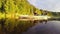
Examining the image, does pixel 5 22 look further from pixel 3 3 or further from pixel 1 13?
pixel 3 3

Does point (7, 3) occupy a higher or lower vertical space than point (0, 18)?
higher

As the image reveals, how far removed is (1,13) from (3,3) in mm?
584

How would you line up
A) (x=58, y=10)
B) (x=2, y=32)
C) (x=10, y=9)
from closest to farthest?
1. (x=2, y=32)
2. (x=58, y=10)
3. (x=10, y=9)

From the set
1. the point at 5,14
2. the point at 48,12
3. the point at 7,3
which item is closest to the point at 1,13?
the point at 5,14

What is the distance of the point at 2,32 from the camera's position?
13.2ft

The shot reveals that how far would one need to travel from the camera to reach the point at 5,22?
16.2ft

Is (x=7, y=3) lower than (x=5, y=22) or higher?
higher

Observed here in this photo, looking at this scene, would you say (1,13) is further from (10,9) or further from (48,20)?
(48,20)

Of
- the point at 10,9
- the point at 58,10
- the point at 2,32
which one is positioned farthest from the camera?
the point at 10,9

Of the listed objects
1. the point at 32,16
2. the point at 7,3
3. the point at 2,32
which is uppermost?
the point at 7,3

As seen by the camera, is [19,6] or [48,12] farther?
[19,6]

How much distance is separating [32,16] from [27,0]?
0.68m

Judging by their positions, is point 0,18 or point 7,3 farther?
→ point 7,3

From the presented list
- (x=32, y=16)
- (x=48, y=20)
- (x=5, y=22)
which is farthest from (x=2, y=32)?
(x=48, y=20)
